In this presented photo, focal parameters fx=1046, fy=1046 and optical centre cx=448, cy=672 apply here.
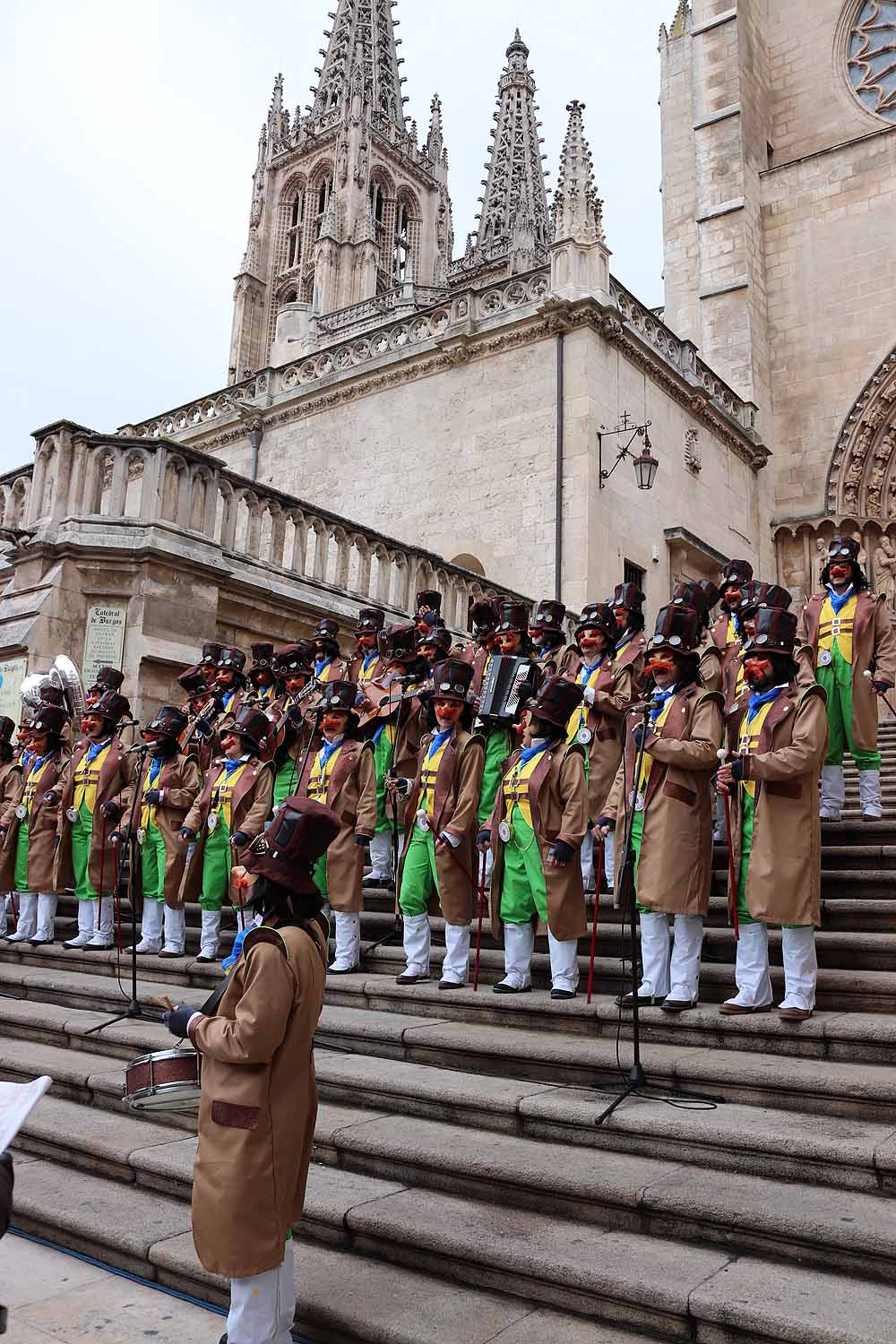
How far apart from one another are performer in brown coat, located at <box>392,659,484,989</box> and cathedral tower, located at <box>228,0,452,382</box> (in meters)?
49.8

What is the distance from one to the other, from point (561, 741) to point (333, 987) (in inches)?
86.8

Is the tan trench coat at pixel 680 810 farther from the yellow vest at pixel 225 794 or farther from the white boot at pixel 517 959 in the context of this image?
the yellow vest at pixel 225 794

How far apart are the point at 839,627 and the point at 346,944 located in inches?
187

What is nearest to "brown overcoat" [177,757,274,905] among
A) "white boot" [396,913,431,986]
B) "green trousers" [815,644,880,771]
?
"white boot" [396,913,431,986]

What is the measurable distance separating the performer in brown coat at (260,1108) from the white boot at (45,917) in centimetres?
679

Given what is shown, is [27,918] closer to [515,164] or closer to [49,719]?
[49,719]

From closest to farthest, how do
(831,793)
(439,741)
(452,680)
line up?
1. (452,680)
2. (439,741)
3. (831,793)

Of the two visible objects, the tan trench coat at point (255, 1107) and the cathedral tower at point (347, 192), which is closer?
the tan trench coat at point (255, 1107)

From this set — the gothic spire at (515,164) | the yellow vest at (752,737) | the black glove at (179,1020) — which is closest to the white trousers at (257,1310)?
the black glove at (179,1020)

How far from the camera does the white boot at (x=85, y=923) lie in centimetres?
912

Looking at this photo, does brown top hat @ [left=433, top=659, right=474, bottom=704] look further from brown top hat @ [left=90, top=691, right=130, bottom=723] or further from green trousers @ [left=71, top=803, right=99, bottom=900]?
green trousers @ [left=71, top=803, right=99, bottom=900]

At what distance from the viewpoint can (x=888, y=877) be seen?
21.5 ft

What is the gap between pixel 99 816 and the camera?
9219 millimetres

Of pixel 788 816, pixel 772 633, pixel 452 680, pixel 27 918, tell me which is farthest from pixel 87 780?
pixel 788 816
